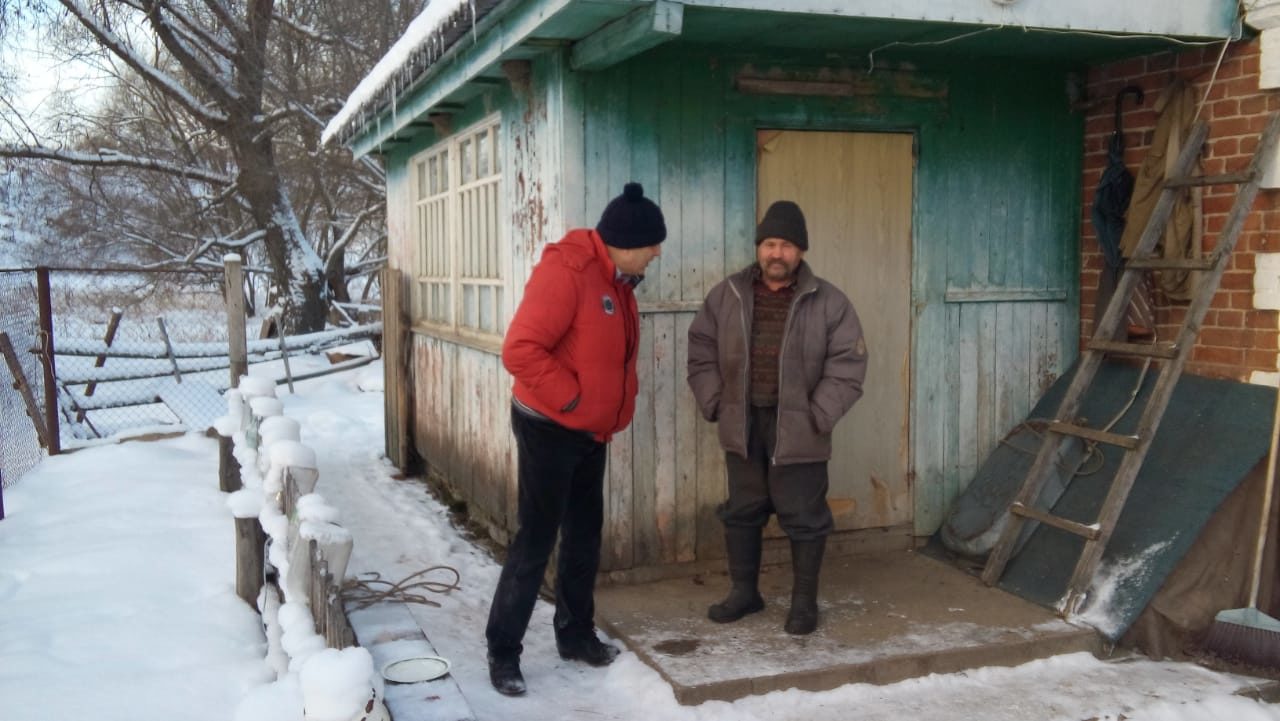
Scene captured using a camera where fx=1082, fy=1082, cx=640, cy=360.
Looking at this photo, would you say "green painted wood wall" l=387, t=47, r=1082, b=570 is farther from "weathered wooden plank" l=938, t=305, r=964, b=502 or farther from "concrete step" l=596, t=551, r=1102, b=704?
"concrete step" l=596, t=551, r=1102, b=704

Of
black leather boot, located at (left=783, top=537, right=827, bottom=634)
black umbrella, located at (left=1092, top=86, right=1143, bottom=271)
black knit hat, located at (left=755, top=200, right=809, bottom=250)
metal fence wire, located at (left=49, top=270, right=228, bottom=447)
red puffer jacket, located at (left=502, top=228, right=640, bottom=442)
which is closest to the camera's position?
red puffer jacket, located at (left=502, top=228, right=640, bottom=442)

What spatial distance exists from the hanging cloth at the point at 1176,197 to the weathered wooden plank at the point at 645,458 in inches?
103

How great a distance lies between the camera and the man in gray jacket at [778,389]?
4.73 metres

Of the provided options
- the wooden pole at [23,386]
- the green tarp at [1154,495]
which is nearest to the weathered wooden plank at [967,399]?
the green tarp at [1154,495]

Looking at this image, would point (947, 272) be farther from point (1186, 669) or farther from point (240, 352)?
point (240, 352)

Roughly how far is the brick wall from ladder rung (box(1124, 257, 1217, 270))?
0.87 ft

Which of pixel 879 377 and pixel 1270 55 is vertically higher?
pixel 1270 55

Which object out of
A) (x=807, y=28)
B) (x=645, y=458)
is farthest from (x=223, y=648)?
(x=807, y=28)

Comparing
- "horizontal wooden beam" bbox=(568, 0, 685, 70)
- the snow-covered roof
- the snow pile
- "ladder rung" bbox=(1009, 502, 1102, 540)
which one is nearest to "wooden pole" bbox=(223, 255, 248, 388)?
the snow pile

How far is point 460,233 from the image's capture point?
7422mm

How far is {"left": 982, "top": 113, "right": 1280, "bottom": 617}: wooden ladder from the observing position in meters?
4.96

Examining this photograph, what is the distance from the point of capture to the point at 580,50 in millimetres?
5062

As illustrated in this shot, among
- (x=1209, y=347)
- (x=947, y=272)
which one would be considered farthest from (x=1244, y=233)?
(x=947, y=272)

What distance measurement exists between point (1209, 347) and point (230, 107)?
50.5ft
